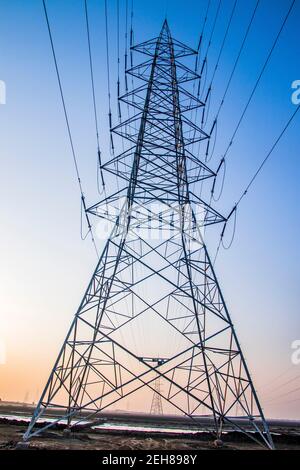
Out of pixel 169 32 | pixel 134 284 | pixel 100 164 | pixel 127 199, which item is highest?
pixel 169 32

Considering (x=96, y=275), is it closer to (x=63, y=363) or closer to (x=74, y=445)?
(x=63, y=363)

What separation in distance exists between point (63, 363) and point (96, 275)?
3.00m

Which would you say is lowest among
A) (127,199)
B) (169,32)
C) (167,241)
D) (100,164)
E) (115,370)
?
(115,370)

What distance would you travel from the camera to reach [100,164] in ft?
38.4

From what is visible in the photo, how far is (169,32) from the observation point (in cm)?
1584
